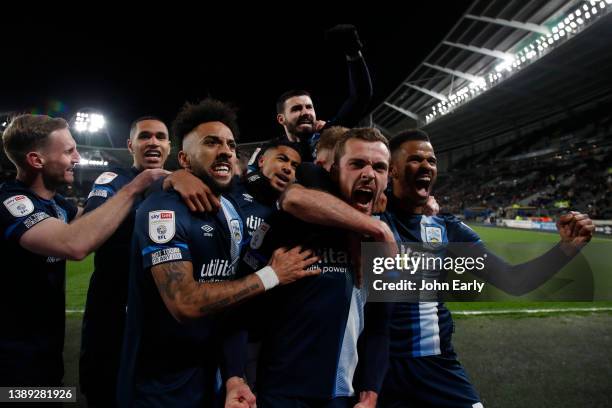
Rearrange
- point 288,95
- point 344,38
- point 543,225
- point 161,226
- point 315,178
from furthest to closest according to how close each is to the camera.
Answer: point 543,225
point 288,95
point 344,38
point 315,178
point 161,226

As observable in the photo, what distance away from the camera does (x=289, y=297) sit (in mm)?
1722

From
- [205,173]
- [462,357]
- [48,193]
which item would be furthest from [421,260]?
[462,357]

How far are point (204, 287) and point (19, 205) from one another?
133 cm

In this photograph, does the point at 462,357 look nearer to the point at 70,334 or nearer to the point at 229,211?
the point at 229,211

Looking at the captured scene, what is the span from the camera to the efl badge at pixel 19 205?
A: 2.13 m

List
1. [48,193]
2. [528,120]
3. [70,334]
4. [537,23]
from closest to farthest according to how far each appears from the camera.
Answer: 1. [48,193]
2. [70,334]
3. [537,23]
4. [528,120]

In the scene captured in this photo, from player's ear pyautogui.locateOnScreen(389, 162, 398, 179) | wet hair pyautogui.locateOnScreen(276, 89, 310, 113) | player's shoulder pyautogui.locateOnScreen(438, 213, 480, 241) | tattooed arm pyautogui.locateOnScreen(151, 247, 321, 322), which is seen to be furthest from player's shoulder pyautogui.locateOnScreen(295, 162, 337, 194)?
wet hair pyautogui.locateOnScreen(276, 89, 310, 113)

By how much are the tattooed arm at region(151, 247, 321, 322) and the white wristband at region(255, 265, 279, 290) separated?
1cm

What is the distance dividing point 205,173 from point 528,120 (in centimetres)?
4061

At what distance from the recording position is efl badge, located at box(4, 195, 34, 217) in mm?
2127

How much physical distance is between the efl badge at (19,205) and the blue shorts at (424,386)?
7.30 ft

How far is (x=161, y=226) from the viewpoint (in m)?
1.71

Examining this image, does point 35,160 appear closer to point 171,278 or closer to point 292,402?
point 171,278

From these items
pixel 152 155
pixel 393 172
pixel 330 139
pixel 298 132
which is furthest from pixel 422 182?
pixel 152 155
